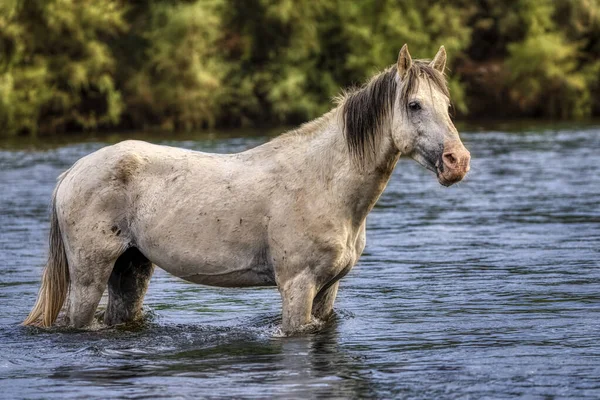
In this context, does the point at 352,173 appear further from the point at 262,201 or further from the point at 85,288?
the point at 85,288

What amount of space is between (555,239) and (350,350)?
255 inches

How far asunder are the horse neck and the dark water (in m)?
1.09

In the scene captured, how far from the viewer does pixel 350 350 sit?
327 inches

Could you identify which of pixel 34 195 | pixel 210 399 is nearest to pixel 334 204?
pixel 210 399

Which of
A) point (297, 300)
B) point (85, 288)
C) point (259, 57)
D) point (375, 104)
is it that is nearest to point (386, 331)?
point (297, 300)

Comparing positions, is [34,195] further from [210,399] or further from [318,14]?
[318,14]

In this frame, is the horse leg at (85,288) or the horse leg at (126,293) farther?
the horse leg at (126,293)

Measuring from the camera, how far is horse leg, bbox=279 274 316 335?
799 centimetres

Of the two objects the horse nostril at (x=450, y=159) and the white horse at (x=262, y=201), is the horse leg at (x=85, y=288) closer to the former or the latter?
the white horse at (x=262, y=201)

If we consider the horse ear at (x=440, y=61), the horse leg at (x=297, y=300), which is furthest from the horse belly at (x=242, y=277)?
the horse ear at (x=440, y=61)

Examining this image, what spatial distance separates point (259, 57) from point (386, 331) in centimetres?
4174

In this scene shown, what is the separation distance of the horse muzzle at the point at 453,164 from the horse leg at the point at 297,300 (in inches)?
49.9

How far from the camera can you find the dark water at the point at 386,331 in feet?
23.8

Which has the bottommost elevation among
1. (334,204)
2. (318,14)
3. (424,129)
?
(334,204)
